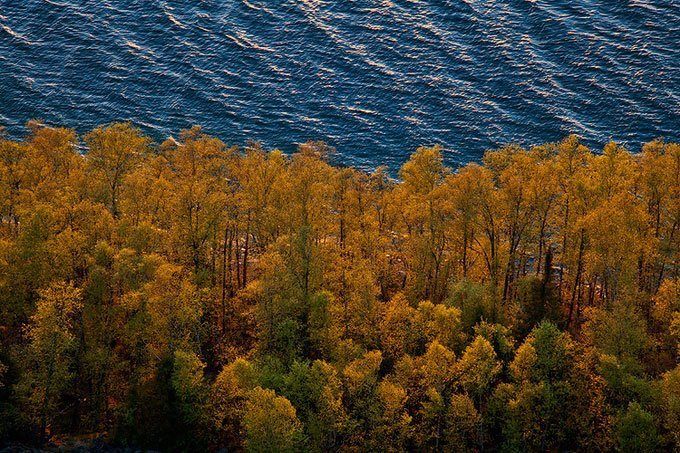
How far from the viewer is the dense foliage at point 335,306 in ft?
278

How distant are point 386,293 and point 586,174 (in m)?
32.0

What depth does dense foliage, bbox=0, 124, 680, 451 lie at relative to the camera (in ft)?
278

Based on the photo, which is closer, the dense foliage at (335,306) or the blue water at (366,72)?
the dense foliage at (335,306)

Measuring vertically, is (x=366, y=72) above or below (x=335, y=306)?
above

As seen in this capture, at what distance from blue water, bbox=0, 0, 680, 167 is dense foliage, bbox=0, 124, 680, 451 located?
49865mm

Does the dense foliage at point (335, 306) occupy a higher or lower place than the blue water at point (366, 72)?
lower

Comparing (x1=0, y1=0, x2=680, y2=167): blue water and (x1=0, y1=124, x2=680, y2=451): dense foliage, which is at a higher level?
(x1=0, y1=0, x2=680, y2=167): blue water

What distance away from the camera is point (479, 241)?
109m

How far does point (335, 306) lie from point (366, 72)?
9666 cm

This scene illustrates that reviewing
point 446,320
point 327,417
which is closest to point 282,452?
point 327,417

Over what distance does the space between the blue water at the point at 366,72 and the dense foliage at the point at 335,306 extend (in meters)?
49.9

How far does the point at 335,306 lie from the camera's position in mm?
94562

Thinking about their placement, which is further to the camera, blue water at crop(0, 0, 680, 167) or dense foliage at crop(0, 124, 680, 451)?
blue water at crop(0, 0, 680, 167)

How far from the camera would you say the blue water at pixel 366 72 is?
531 ft
